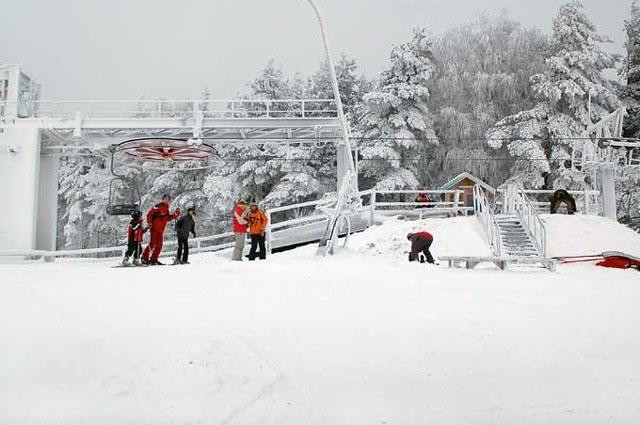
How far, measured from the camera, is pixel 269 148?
36031 mm

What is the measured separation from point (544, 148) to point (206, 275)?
26.6 metres

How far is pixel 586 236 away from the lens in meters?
16.4

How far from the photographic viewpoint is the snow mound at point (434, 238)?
51.6 ft

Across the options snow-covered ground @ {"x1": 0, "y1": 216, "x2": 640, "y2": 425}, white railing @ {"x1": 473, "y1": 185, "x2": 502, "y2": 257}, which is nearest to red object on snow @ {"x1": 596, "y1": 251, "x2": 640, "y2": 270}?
white railing @ {"x1": 473, "y1": 185, "x2": 502, "y2": 257}

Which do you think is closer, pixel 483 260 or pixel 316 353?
pixel 316 353

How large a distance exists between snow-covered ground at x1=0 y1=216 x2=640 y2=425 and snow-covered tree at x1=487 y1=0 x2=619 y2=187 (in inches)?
880

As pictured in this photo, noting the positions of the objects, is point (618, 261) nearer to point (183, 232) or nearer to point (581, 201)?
point (183, 232)

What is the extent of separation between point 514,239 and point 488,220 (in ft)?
4.03

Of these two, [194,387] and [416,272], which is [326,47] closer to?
[416,272]

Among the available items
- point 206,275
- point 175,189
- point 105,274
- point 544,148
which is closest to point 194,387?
→ point 206,275

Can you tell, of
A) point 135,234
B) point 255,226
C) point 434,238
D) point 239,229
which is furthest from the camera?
point 434,238

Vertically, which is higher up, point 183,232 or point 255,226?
point 255,226

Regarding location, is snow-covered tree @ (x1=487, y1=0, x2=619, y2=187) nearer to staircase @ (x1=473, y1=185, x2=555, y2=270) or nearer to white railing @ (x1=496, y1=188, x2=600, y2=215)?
white railing @ (x1=496, y1=188, x2=600, y2=215)

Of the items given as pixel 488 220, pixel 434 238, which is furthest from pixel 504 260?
pixel 434 238
